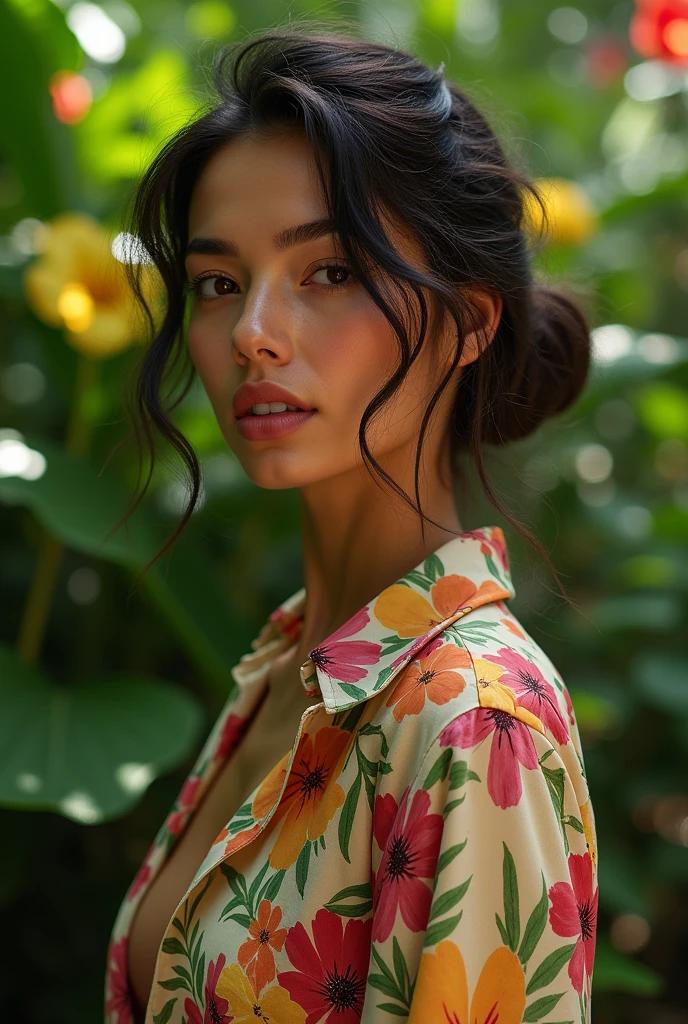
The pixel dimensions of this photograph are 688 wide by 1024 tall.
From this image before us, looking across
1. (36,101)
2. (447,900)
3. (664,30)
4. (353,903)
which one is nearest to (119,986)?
(353,903)

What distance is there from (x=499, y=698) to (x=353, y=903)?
18 centimetres

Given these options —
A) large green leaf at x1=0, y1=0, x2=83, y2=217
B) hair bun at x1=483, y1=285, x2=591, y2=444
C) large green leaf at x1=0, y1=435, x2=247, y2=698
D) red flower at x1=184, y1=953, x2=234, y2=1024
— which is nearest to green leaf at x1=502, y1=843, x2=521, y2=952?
red flower at x1=184, y1=953, x2=234, y2=1024

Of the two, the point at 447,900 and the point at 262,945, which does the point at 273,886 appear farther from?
the point at 447,900

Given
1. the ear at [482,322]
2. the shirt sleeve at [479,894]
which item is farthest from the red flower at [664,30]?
the shirt sleeve at [479,894]

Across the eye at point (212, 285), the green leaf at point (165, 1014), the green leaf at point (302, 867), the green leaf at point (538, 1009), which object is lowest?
the green leaf at point (165, 1014)

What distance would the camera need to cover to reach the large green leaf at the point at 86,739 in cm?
131

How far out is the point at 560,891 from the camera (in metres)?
0.64

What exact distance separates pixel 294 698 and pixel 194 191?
1.58ft

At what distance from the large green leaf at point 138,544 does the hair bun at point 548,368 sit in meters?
0.67

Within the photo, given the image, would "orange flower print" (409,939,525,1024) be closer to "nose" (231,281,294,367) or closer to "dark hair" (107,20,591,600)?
"dark hair" (107,20,591,600)

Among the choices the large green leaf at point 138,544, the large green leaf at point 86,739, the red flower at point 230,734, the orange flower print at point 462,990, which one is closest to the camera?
the orange flower print at point 462,990

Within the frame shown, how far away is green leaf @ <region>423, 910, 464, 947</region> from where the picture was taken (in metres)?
0.60

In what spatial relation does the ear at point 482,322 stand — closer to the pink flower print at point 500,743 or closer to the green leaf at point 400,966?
the pink flower print at point 500,743

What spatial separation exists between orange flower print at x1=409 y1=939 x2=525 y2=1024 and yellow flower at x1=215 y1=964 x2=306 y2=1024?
0.42 ft
